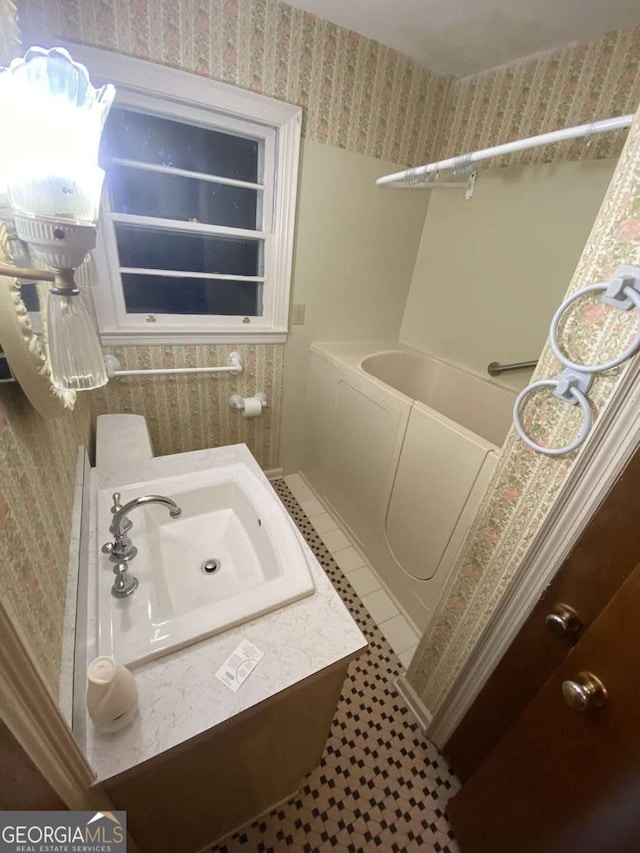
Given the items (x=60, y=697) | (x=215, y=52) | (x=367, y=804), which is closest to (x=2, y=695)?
(x=60, y=697)

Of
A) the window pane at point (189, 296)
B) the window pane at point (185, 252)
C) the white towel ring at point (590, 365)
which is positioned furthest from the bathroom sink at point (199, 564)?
the window pane at point (185, 252)

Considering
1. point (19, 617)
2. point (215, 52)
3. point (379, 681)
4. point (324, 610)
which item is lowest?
point (379, 681)

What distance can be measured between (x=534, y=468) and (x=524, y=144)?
97cm

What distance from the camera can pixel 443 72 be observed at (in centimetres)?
175

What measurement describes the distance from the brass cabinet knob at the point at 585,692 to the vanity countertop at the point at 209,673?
391mm

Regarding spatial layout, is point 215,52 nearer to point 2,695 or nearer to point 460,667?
point 2,695

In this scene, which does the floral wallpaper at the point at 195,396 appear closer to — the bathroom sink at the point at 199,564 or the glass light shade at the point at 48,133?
the bathroom sink at the point at 199,564

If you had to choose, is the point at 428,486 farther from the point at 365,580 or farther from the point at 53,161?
the point at 53,161

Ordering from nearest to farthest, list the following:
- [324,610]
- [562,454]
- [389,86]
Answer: [562,454] < [324,610] < [389,86]

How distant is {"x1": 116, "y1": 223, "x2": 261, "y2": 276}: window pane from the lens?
156cm

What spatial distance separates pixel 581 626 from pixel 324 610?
56 cm

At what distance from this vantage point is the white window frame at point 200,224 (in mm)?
1284

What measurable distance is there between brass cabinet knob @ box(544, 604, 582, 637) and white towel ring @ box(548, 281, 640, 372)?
52 centimetres

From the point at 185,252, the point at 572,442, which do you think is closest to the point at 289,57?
the point at 185,252
